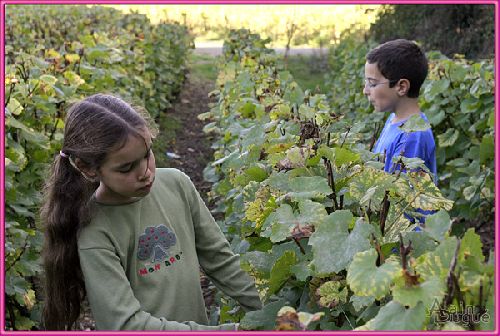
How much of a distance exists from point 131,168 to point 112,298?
1.16 ft

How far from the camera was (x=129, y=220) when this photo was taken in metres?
2.06

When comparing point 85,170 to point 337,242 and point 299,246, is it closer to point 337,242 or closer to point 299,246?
point 299,246

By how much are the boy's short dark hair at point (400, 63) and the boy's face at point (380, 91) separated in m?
0.02

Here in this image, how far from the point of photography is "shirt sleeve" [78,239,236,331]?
6.14 feet

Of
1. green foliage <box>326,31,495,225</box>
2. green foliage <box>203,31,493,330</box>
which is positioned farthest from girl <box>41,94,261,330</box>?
green foliage <box>326,31,495,225</box>

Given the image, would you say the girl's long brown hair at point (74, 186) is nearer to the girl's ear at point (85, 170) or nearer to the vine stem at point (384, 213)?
the girl's ear at point (85, 170)

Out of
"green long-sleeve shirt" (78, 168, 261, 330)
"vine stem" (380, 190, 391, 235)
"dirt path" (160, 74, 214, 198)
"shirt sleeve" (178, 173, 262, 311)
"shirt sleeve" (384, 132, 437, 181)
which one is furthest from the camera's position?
"dirt path" (160, 74, 214, 198)

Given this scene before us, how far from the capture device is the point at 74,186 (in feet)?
6.94

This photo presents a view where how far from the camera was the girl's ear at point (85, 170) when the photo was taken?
6.72 ft

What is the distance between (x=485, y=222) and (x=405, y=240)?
4215 mm

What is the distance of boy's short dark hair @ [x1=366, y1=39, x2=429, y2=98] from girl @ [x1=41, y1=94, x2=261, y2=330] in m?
1.55

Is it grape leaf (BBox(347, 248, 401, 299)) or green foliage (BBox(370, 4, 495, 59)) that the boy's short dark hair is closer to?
grape leaf (BBox(347, 248, 401, 299))

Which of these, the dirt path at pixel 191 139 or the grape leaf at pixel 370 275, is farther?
the dirt path at pixel 191 139

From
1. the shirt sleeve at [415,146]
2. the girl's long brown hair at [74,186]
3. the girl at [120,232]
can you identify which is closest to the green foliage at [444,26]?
the shirt sleeve at [415,146]
